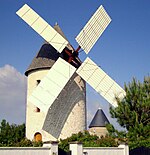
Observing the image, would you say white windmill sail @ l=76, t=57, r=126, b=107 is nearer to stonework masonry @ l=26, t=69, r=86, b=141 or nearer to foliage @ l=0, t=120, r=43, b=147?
stonework masonry @ l=26, t=69, r=86, b=141

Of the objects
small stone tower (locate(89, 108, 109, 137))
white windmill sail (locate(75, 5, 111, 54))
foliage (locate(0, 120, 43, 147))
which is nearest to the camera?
white windmill sail (locate(75, 5, 111, 54))

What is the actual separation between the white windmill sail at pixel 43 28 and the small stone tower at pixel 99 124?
10744 millimetres

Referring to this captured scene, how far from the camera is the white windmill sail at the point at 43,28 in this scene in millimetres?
21516

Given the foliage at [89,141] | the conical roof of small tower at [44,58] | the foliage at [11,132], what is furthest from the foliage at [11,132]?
the foliage at [89,141]

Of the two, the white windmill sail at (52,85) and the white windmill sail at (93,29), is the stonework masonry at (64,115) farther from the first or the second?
the white windmill sail at (93,29)

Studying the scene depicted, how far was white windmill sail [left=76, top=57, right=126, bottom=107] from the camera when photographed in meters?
21.8

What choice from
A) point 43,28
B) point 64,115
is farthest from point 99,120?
point 43,28

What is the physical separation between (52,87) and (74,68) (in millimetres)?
1958

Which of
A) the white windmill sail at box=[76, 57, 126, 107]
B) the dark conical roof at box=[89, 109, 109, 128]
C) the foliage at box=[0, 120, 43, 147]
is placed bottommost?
the foliage at box=[0, 120, 43, 147]

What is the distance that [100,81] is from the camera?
22.3m

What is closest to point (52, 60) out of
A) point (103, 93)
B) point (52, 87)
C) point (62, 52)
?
point (62, 52)

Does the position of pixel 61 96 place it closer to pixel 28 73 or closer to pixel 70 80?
pixel 70 80

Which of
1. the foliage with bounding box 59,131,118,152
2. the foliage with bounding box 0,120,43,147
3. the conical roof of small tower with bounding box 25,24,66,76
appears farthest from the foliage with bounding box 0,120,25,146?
the foliage with bounding box 59,131,118,152

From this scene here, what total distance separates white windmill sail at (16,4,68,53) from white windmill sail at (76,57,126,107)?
2054 millimetres
